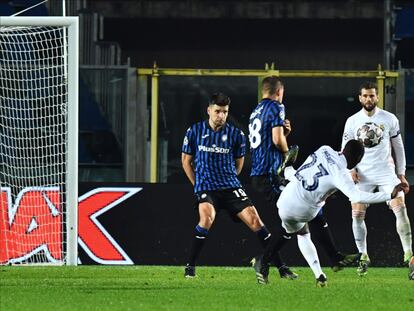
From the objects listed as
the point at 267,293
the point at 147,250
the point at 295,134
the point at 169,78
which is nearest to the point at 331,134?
the point at 295,134

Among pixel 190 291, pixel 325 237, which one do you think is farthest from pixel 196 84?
pixel 190 291

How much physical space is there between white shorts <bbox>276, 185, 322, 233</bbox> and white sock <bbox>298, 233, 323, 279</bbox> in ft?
0.56

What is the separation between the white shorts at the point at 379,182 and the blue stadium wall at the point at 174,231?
168 cm

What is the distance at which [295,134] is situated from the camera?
2122cm

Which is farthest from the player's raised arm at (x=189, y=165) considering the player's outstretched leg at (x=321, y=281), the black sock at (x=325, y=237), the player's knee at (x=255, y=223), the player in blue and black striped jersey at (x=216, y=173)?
the player's outstretched leg at (x=321, y=281)

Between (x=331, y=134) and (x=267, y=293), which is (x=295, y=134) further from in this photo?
(x=267, y=293)

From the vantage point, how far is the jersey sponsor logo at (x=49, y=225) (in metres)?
15.9

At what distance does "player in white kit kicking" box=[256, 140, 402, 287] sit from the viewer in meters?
11.8

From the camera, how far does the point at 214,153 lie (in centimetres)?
1422

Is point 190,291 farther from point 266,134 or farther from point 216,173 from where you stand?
point 216,173

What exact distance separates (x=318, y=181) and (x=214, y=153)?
2.36 meters

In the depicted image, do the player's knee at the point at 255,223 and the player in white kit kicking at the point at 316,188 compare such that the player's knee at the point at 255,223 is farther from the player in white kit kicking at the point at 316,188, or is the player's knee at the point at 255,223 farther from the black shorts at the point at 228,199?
the player in white kit kicking at the point at 316,188

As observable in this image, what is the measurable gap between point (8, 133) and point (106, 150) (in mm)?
4447

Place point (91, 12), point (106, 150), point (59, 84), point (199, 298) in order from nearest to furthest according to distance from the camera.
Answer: point (199, 298) < point (59, 84) < point (106, 150) < point (91, 12)
